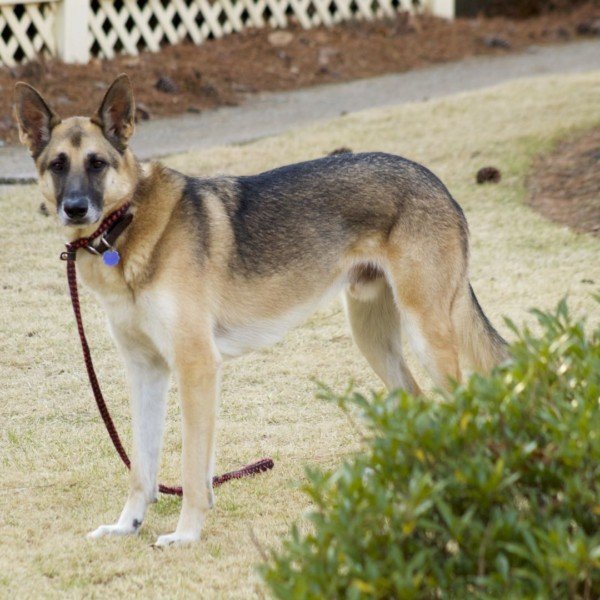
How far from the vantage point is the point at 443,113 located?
39.0ft

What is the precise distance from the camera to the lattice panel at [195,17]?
13.2 meters

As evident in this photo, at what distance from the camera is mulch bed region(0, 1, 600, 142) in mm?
11914

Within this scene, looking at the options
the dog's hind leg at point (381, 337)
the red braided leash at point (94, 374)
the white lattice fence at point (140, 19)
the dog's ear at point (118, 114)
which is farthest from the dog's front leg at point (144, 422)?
the white lattice fence at point (140, 19)

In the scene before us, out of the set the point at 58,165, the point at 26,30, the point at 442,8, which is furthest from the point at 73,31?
the point at 58,165

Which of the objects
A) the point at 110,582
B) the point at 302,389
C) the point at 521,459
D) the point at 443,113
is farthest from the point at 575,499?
the point at 443,113

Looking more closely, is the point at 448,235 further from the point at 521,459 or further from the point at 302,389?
the point at 521,459

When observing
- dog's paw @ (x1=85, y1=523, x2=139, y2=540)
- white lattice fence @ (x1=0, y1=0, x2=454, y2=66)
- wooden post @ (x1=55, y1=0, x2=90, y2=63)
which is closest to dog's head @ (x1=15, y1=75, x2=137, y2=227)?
dog's paw @ (x1=85, y1=523, x2=139, y2=540)

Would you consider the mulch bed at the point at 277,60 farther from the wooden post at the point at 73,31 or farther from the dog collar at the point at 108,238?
the dog collar at the point at 108,238

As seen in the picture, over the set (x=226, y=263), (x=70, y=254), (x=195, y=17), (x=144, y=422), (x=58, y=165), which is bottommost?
(x=195, y=17)

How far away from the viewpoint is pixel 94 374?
4.96 metres

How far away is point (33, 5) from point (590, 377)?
1061 centimetres

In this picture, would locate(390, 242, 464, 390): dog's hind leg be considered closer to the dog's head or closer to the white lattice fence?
the dog's head

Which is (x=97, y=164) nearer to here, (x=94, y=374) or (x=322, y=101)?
(x=94, y=374)

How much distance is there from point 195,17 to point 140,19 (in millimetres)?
1337
